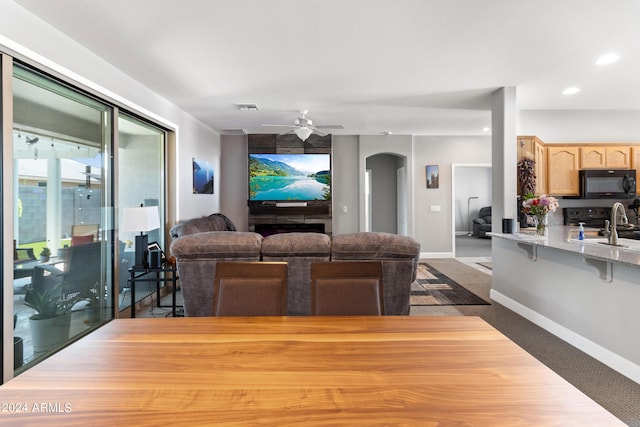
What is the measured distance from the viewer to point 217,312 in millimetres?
1640

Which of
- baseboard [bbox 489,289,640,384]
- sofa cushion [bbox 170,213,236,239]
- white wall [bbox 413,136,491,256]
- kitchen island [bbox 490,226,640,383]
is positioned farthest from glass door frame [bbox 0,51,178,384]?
white wall [bbox 413,136,491,256]

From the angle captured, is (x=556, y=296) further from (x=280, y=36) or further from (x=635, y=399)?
(x=280, y=36)

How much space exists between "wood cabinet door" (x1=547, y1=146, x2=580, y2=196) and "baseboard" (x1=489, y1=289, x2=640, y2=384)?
1833mm

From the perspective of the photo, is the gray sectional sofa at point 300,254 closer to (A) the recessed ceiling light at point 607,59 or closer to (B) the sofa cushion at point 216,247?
(B) the sofa cushion at point 216,247

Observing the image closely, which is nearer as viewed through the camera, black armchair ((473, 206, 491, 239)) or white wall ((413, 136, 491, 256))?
white wall ((413, 136, 491, 256))

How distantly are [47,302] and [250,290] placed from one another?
2033mm

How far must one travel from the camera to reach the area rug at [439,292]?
388 cm

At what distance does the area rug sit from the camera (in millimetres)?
3877

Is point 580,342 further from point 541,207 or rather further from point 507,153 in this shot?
point 507,153

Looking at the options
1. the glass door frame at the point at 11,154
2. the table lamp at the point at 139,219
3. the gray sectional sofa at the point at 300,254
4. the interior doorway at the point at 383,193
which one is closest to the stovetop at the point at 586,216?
the gray sectional sofa at the point at 300,254

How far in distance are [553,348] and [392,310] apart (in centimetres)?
139

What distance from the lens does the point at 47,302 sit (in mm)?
2533

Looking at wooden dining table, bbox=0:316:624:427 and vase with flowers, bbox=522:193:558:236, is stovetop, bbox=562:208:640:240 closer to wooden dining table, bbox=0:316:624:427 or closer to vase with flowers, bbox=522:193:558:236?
vase with flowers, bbox=522:193:558:236

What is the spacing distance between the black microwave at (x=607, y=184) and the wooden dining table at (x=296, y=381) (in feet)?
14.2
